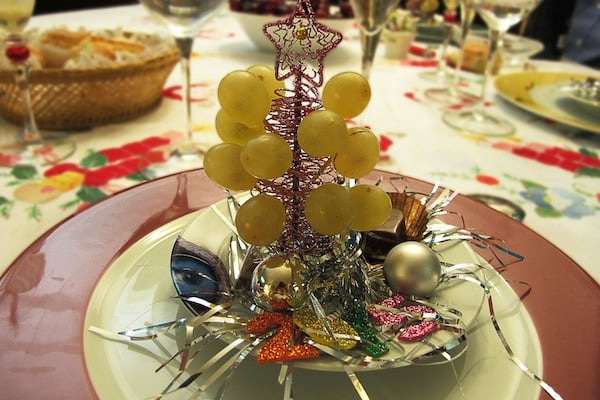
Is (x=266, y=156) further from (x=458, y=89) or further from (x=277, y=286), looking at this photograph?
(x=458, y=89)

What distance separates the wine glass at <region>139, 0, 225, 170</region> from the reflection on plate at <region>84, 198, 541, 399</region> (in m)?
0.28

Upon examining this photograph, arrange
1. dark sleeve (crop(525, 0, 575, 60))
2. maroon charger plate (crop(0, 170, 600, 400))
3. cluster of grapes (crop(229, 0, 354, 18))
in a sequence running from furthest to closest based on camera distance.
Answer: dark sleeve (crop(525, 0, 575, 60))
cluster of grapes (crop(229, 0, 354, 18))
maroon charger plate (crop(0, 170, 600, 400))

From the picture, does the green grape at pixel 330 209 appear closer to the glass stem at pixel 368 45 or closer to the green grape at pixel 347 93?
the green grape at pixel 347 93

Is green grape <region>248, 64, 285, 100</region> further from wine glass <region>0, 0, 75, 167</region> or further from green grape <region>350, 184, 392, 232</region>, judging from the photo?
wine glass <region>0, 0, 75, 167</region>

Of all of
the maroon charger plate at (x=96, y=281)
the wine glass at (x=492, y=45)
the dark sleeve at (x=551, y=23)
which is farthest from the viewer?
the dark sleeve at (x=551, y=23)

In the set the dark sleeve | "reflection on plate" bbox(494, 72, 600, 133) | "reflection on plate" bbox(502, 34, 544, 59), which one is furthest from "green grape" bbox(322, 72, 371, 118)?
the dark sleeve

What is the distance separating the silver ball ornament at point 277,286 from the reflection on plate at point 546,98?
22.0 inches

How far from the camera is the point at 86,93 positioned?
2.05 ft

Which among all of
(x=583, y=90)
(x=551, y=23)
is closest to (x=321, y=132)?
(x=583, y=90)

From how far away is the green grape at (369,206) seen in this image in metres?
0.30

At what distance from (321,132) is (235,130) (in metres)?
0.06

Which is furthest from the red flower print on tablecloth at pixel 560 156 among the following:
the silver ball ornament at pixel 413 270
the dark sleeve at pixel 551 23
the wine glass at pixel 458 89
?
the dark sleeve at pixel 551 23

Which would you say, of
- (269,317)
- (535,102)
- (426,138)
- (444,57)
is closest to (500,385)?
(269,317)

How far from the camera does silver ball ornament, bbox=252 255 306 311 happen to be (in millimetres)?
283
